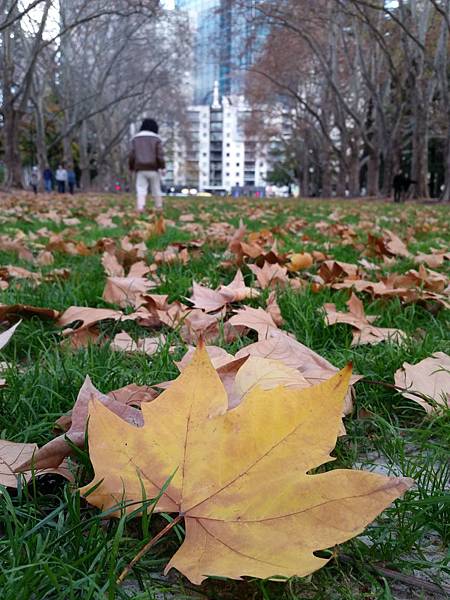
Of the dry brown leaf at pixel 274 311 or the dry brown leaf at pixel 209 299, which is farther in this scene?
the dry brown leaf at pixel 209 299

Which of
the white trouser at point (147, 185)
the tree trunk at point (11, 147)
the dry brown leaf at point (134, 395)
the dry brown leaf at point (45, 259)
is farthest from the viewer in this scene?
the tree trunk at point (11, 147)

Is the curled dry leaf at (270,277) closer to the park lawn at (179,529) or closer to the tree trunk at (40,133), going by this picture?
the park lawn at (179,529)

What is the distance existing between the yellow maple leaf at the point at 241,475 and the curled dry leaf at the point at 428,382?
570 millimetres

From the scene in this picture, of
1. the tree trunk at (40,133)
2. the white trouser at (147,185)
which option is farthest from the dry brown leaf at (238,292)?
the tree trunk at (40,133)

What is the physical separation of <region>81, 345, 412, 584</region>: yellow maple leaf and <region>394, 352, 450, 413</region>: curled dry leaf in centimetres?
57

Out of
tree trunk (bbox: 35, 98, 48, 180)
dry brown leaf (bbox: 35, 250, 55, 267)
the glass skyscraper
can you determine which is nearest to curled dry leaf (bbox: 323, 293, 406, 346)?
dry brown leaf (bbox: 35, 250, 55, 267)

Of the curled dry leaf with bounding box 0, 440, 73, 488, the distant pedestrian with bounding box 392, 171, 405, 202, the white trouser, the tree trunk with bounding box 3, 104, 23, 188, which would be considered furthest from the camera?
the distant pedestrian with bounding box 392, 171, 405, 202

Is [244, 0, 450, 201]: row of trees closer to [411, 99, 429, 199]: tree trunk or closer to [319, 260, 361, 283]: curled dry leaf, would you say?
[411, 99, 429, 199]: tree trunk

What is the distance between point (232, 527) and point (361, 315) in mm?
1248

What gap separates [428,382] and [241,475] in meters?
0.71

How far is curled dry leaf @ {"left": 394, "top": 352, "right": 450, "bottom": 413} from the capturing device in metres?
1.15

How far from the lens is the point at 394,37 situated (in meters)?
21.3

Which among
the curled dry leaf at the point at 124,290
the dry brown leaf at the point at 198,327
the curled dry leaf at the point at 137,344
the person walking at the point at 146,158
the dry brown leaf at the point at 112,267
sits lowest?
the curled dry leaf at the point at 137,344

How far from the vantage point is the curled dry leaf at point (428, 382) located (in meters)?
1.15
